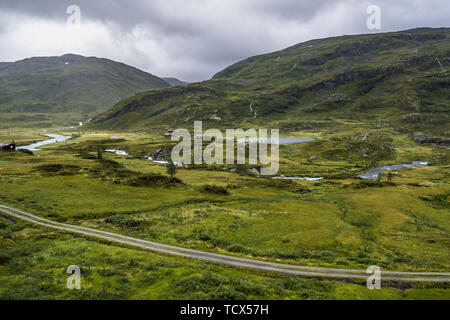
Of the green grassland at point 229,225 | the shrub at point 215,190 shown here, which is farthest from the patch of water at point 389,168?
the shrub at point 215,190

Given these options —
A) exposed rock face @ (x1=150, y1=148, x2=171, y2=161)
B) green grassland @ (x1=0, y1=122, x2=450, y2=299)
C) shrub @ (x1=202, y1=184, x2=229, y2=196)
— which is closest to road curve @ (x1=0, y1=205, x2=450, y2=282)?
green grassland @ (x1=0, y1=122, x2=450, y2=299)

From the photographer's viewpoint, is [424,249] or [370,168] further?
[370,168]

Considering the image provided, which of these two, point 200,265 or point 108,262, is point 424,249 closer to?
point 200,265

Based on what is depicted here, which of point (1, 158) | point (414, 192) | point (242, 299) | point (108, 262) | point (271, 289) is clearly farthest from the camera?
point (1, 158)

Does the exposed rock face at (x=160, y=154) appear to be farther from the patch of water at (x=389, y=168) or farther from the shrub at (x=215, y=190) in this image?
the patch of water at (x=389, y=168)

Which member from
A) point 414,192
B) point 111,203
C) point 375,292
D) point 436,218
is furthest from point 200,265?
point 414,192

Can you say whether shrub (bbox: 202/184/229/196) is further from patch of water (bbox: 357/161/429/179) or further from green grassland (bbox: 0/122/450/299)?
patch of water (bbox: 357/161/429/179)
